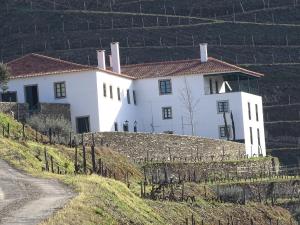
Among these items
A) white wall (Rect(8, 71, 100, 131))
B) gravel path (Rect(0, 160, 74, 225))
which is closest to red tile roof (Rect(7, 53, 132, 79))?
white wall (Rect(8, 71, 100, 131))

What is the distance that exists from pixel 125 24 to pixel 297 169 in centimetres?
5418

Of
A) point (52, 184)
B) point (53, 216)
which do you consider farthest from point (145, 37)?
point (53, 216)

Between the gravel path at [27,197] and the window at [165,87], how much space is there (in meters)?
40.0

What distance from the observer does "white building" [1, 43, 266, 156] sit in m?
78.9

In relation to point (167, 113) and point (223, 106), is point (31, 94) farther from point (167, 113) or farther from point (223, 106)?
point (223, 106)

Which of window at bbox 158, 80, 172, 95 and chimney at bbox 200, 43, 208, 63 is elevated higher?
chimney at bbox 200, 43, 208, 63

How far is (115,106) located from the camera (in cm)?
8038

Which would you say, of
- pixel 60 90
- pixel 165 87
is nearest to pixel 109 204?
pixel 60 90

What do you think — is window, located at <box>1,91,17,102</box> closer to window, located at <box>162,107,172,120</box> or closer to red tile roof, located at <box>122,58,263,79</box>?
red tile roof, located at <box>122,58,263,79</box>

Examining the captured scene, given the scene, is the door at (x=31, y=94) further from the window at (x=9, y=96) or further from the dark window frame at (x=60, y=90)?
the dark window frame at (x=60, y=90)

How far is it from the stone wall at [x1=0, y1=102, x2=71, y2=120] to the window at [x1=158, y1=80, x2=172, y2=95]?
9316mm

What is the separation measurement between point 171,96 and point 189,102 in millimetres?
1544

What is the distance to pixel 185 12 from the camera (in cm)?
13662

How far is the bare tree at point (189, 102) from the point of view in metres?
83.3
